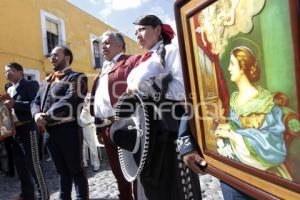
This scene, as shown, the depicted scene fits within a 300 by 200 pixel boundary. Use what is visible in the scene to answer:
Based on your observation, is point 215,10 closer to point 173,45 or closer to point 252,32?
point 252,32

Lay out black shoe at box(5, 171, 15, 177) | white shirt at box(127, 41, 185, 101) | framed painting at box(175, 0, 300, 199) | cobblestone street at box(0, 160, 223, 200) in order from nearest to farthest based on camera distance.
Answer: framed painting at box(175, 0, 300, 199) → white shirt at box(127, 41, 185, 101) → cobblestone street at box(0, 160, 223, 200) → black shoe at box(5, 171, 15, 177)

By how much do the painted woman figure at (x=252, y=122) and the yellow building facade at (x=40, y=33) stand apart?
845cm

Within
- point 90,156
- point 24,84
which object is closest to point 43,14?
point 90,156

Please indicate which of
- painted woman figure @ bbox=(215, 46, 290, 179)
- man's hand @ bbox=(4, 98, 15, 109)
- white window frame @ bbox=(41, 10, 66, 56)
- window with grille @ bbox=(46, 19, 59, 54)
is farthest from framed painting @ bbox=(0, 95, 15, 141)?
window with grille @ bbox=(46, 19, 59, 54)

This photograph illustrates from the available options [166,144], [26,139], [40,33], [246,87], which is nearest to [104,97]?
[26,139]

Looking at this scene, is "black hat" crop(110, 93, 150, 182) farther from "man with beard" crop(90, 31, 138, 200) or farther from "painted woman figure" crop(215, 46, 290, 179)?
"man with beard" crop(90, 31, 138, 200)

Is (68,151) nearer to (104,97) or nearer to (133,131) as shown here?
(104,97)

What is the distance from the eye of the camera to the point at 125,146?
6.62 feet

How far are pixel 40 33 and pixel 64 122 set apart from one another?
35.2ft

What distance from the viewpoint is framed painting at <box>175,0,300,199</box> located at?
86cm

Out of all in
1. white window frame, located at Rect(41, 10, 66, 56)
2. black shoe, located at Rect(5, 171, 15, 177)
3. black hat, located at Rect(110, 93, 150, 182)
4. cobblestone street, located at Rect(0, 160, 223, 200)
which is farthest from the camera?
white window frame, located at Rect(41, 10, 66, 56)

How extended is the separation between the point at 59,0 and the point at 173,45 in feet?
45.5

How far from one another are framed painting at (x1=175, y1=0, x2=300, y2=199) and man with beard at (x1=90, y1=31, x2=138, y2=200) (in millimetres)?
1796

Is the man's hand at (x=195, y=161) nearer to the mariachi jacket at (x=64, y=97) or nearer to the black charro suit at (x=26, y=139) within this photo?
the mariachi jacket at (x=64, y=97)
